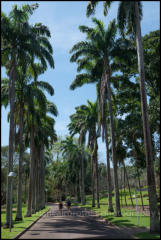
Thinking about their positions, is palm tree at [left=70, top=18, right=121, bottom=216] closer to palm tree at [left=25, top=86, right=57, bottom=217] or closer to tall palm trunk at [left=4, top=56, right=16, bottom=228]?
palm tree at [left=25, top=86, right=57, bottom=217]

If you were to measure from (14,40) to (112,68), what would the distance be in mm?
9687

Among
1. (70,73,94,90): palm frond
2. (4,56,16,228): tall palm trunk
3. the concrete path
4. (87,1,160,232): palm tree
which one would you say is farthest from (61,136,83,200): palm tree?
(87,1,160,232): palm tree

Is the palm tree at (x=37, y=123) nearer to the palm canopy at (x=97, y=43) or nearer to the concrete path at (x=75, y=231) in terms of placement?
the palm canopy at (x=97, y=43)

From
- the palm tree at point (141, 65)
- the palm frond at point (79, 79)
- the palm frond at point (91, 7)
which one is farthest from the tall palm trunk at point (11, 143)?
the palm frond at point (79, 79)

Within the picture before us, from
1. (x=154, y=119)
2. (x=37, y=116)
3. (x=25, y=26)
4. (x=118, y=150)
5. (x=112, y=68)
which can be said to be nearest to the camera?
(x=25, y=26)

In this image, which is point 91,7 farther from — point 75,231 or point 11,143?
point 75,231

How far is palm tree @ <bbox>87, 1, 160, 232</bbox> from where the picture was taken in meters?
12.0

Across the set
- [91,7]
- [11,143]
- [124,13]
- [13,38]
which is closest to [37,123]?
[11,143]

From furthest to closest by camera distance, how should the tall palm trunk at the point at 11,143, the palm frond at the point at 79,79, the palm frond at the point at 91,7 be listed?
1. the palm frond at the point at 79,79
2. the palm frond at the point at 91,7
3. the tall palm trunk at the point at 11,143

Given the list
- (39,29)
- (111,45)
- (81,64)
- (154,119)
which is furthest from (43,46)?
(154,119)

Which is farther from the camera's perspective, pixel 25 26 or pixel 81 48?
pixel 81 48

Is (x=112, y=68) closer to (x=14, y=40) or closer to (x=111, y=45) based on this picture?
(x=111, y=45)

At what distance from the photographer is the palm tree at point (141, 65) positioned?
1205 cm

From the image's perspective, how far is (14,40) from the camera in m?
18.5
